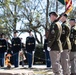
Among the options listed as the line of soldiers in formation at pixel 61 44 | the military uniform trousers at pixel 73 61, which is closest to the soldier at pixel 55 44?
the line of soldiers in formation at pixel 61 44

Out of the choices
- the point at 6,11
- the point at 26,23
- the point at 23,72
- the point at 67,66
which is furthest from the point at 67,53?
the point at 26,23

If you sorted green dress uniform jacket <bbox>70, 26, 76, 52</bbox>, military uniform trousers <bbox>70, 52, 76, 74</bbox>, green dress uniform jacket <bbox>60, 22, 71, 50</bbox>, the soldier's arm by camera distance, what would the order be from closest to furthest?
the soldier's arm
green dress uniform jacket <bbox>60, 22, 71, 50</bbox>
military uniform trousers <bbox>70, 52, 76, 74</bbox>
green dress uniform jacket <bbox>70, 26, 76, 52</bbox>

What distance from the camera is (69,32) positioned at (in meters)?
8.29

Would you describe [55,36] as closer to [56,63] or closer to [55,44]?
[55,44]

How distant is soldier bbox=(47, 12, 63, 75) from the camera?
7652mm

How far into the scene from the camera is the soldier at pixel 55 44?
7652mm

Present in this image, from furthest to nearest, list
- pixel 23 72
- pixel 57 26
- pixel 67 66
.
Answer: pixel 67 66, pixel 57 26, pixel 23 72

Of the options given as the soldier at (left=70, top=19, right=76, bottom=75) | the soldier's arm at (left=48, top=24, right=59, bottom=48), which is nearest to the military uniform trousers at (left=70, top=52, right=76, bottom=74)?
the soldier at (left=70, top=19, right=76, bottom=75)

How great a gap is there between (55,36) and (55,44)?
0.25m

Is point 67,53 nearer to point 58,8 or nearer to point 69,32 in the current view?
point 69,32

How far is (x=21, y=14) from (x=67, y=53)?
68.4ft

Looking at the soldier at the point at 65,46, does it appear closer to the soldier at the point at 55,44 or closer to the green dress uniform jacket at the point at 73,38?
the soldier at the point at 55,44

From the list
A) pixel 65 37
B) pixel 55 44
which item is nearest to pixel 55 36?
pixel 55 44

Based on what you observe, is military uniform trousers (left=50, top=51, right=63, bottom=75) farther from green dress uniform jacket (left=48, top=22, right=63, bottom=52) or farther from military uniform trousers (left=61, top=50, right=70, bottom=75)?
military uniform trousers (left=61, top=50, right=70, bottom=75)
